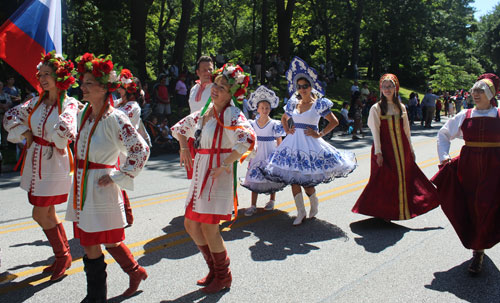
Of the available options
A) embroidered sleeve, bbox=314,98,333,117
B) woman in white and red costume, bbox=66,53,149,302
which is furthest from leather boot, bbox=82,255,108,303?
embroidered sleeve, bbox=314,98,333,117

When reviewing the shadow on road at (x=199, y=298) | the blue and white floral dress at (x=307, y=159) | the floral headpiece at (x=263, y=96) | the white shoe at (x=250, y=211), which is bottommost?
the shadow on road at (x=199, y=298)

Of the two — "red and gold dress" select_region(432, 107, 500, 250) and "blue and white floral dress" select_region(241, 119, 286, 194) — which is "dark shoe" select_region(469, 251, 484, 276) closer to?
"red and gold dress" select_region(432, 107, 500, 250)

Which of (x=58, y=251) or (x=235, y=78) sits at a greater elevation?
(x=235, y=78)

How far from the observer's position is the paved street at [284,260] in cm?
440

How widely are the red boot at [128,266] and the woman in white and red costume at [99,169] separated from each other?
0.53ft

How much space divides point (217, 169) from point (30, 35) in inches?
146

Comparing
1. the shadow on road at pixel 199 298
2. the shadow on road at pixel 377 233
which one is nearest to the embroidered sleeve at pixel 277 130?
the shadow on road at pixel 377 233

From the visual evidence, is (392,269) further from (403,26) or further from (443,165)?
(403,26)

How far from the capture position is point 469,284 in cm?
466

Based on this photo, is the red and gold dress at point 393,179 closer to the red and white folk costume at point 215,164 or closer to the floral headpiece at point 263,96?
the floral headpiece at point 263,96

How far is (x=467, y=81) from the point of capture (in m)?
47.7

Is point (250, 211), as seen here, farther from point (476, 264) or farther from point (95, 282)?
point (95, 282)

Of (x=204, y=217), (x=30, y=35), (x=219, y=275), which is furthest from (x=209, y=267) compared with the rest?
(x=30, y=35)

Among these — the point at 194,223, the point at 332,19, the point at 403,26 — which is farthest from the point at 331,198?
the point at 403,26
